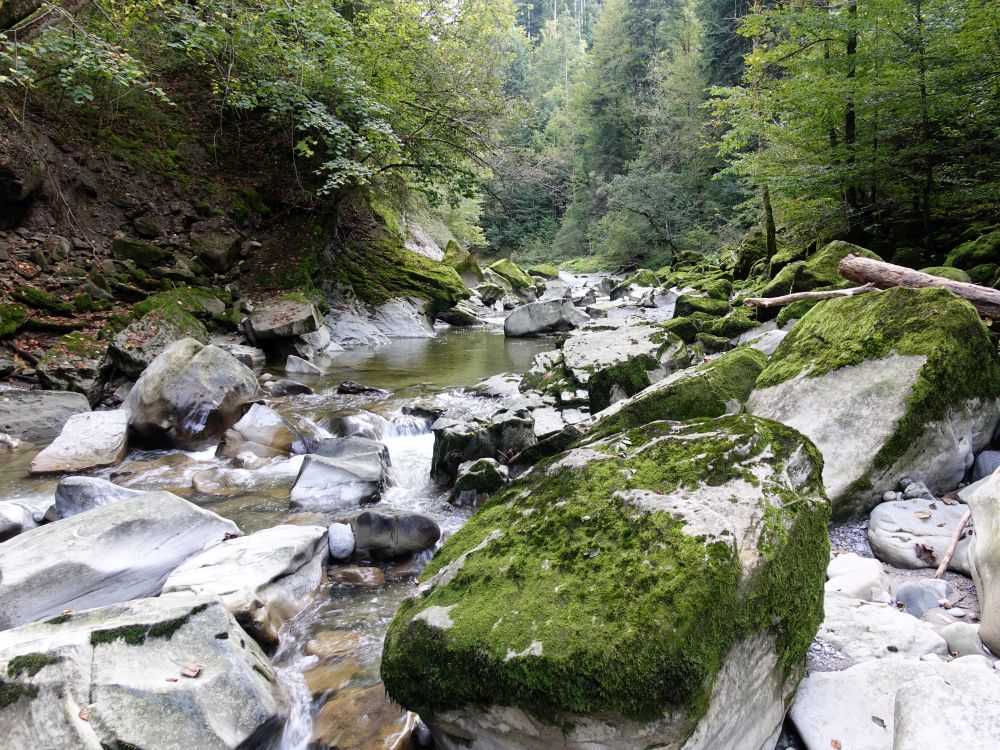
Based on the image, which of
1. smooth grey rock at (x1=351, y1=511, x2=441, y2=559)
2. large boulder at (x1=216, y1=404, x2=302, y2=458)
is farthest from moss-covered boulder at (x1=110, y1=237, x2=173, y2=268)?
smooth grey rock at (x1=351, y1=511, x2=441, y2=559)

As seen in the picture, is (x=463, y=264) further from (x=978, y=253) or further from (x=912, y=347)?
(x=912, y=347)

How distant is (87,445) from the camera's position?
5883 mm

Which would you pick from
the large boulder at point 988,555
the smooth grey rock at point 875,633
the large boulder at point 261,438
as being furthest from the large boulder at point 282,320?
the large boulder at point 988,555

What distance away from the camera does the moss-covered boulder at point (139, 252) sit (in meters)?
9.91

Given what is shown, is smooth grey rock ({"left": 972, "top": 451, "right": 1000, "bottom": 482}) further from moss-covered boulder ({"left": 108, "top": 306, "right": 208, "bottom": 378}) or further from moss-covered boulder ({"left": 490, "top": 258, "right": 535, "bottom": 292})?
moss-covered boulder ({"left": 490, "top": 258, "right": 535, "bottom": 292})

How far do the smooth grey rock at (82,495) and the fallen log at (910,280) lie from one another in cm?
743

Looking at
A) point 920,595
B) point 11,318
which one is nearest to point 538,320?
point 11,318

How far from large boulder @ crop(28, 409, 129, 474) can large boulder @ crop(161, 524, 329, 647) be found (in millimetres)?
3101

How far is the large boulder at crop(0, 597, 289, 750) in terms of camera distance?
1980 mm

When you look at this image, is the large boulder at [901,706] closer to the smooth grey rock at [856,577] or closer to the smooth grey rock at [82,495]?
the smooth grey rock at [856,577]

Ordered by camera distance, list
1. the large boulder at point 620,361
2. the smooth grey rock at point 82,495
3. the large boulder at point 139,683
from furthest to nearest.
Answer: the large boulder at point 620,361 < the smooth grey rock at point 82,495 < the large boulder at point 139,683

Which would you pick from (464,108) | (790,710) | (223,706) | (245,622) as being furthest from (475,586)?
(464,108)

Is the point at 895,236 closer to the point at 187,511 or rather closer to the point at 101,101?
the point at 187,511

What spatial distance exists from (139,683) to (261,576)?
1234mm
